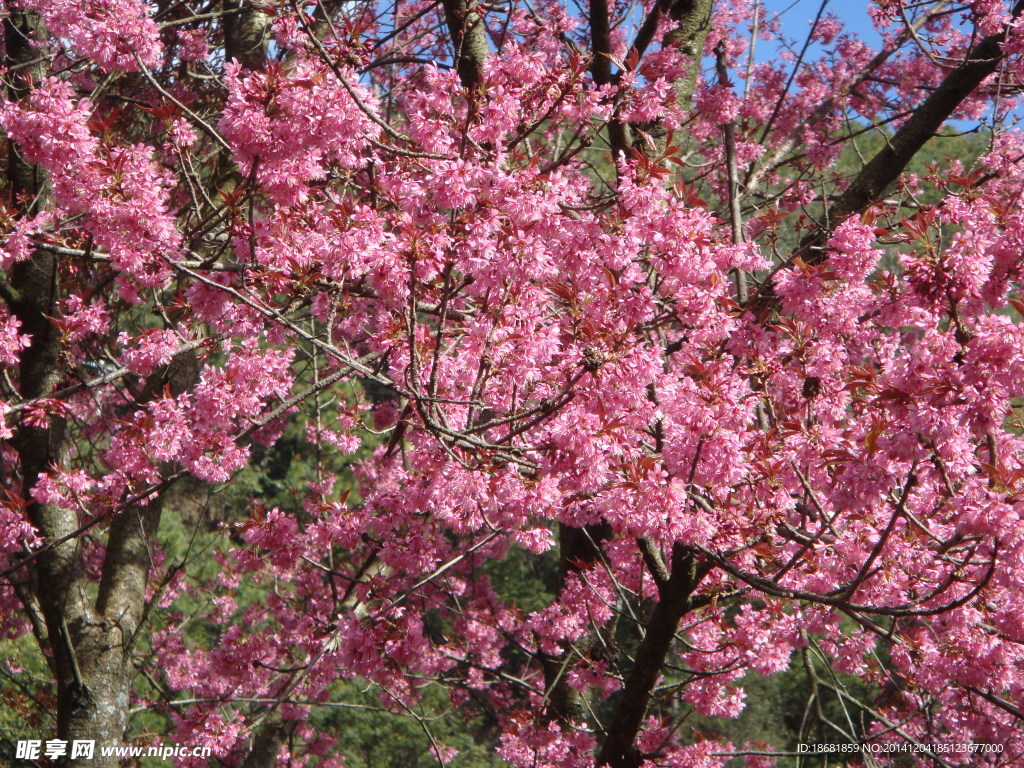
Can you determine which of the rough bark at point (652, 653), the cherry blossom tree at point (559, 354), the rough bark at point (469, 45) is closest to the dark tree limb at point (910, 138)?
the cherry blossom tree at point (559, 354)

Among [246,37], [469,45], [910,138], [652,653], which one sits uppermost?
[246,37]

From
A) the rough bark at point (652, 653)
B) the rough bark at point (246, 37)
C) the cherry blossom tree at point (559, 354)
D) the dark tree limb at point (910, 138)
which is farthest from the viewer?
the rough bark at point (246, 37)

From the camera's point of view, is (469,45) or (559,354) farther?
(469,45)

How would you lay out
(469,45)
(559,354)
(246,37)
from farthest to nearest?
(246,37), (469,45), (559,354)

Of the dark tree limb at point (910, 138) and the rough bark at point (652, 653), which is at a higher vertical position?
the dark tree limb at point (910, 138)

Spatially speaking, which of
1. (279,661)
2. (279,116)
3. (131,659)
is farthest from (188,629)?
(279,116)

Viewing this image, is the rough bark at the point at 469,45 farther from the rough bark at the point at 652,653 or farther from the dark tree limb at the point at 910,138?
the rough bark at the point at 652,653

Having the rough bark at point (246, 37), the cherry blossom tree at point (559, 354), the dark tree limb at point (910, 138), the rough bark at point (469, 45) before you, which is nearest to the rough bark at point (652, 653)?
the cherry blossom tree at point (559, 354)

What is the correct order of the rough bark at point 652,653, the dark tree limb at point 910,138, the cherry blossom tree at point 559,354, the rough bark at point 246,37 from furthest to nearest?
the rough bark at point 246,37 → the dark tree limb at point 910,138 → the rough bark at point 652,653 → the cherry blossom tree at point 559,354

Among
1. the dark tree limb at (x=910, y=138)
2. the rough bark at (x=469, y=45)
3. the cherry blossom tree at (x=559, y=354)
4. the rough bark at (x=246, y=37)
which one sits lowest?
the cherry blossom tree at (x=559, y=354)

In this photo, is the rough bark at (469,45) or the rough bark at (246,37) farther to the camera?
the rough bark at (246,37)

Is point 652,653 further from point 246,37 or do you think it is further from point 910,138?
point 246,37

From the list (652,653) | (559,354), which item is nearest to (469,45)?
(559,354)

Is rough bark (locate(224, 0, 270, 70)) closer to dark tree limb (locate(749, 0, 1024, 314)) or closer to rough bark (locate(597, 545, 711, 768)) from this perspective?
dark tree limb (locate(749, 0, 1024, 314))
